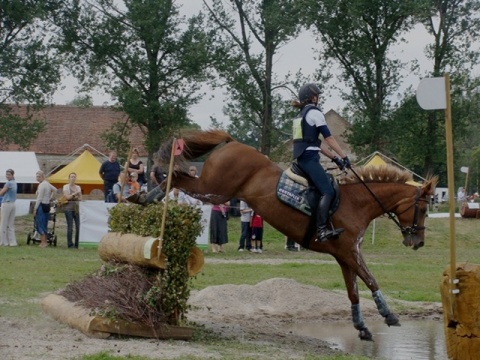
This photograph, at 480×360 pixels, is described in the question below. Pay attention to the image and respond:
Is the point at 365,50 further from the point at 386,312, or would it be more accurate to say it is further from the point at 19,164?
the point at 386,312

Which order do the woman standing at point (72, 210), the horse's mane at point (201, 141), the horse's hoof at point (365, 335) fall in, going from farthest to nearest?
1. the woman standing at point (72, 210)
2. the horse's mane at point (201, 141)
3. the horse's hoof at point (365, 335)

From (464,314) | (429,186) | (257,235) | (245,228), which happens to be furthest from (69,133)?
(464,314)

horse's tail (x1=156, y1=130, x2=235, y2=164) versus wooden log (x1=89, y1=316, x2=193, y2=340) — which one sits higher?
horse's tail (x1=156, y1=130, x2=235, y2=164)

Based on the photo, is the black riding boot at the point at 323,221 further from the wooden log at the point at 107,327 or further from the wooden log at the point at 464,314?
the wooden log at the point at 464,314

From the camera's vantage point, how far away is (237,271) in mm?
19875

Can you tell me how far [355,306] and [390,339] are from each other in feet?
2.70

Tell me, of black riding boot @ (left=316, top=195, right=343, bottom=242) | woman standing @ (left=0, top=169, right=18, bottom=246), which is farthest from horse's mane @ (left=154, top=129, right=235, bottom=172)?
woman standing @ (left=0, top=169, right=18, bottom=246)

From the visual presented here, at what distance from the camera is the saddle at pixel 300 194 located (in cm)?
1207

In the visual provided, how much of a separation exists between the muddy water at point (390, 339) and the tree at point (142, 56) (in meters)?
29.9

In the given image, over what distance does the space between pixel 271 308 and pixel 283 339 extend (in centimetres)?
268

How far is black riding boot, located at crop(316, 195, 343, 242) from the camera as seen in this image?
1186 cm

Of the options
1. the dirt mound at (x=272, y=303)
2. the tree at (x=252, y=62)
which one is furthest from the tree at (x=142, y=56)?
the dirt mound at (x=272, y=303)

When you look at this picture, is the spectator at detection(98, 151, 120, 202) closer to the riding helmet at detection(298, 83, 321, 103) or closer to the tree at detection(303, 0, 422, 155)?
the riding helmet at detection(298, 83, 321, 103)

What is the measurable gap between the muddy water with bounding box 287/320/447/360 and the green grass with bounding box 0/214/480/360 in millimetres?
1518
